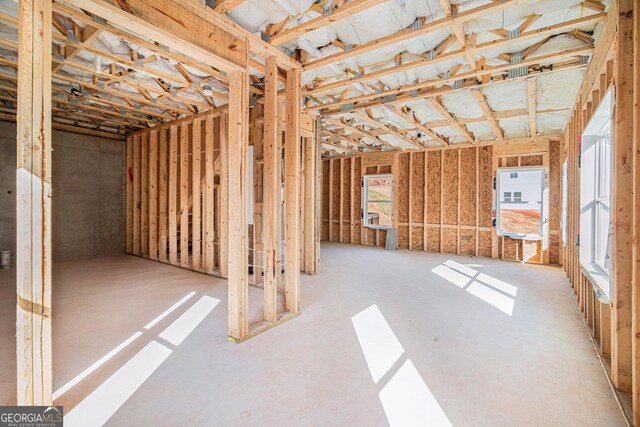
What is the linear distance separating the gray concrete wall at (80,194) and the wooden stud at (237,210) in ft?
19.9

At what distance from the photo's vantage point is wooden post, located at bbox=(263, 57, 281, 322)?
3.04 meters

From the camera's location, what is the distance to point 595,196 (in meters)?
3.04

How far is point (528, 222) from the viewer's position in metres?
12.2

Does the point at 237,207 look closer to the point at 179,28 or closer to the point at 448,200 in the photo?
the point at 179,28

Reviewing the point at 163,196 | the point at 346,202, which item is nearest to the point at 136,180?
the point at 163,196

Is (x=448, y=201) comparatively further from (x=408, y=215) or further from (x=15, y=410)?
(x=15, y=410)

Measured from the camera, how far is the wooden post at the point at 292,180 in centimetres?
325

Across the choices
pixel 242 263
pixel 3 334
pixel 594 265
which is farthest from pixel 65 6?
pixel 594 265

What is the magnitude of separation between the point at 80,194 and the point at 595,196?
→ 9.36 metres

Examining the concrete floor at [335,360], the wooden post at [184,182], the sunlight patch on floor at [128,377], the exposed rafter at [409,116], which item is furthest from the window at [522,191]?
the wooden post at [184,182]

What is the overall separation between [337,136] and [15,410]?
674 cm

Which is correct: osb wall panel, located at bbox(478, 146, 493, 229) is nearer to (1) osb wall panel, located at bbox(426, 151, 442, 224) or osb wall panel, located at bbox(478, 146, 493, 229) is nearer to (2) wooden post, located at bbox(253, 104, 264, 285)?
(1) osb wall panel, located at bbox(426, 151, 442, 224)

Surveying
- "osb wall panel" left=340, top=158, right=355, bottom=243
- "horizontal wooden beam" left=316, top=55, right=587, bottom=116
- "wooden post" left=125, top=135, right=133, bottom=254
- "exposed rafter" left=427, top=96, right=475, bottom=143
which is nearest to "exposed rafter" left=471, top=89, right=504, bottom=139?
"horizontal wooden beam" left=316, top=55, right=587, bottom=116

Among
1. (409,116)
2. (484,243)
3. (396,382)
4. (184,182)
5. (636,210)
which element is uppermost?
(409,116)
